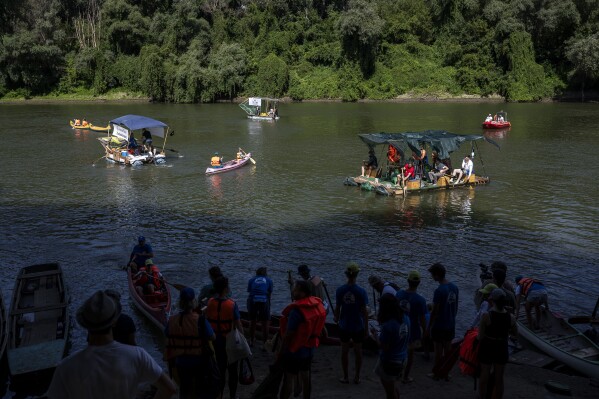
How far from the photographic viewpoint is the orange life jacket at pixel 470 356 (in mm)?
7664

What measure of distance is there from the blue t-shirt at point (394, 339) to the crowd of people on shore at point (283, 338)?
0.01m

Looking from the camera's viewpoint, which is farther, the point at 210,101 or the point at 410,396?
the point at 210,101

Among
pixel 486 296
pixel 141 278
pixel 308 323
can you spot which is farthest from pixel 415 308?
pixel 141 278

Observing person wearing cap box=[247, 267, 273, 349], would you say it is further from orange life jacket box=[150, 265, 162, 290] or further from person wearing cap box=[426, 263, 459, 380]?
orange life jacket box=[150, 265, 162, 290]

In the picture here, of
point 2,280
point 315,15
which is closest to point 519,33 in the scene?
point 315,15

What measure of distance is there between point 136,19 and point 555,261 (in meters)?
81.7

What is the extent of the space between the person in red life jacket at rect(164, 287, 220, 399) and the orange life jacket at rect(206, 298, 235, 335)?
74cm

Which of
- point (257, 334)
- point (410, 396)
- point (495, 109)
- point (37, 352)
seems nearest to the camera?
point (410, 396)

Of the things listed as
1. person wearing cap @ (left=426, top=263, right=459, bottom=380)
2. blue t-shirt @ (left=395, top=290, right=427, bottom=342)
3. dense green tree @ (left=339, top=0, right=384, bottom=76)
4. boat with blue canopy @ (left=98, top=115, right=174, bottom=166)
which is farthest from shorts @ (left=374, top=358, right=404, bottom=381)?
dense green tree @ (left=339, top=0, right=384, bottom=76)

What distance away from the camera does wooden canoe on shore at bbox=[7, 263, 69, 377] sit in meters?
9.33

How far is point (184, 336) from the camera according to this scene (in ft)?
21.5

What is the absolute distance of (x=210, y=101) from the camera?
80.2 m

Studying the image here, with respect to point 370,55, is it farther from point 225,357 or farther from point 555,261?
point 225,357

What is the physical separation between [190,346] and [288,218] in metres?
14.5
